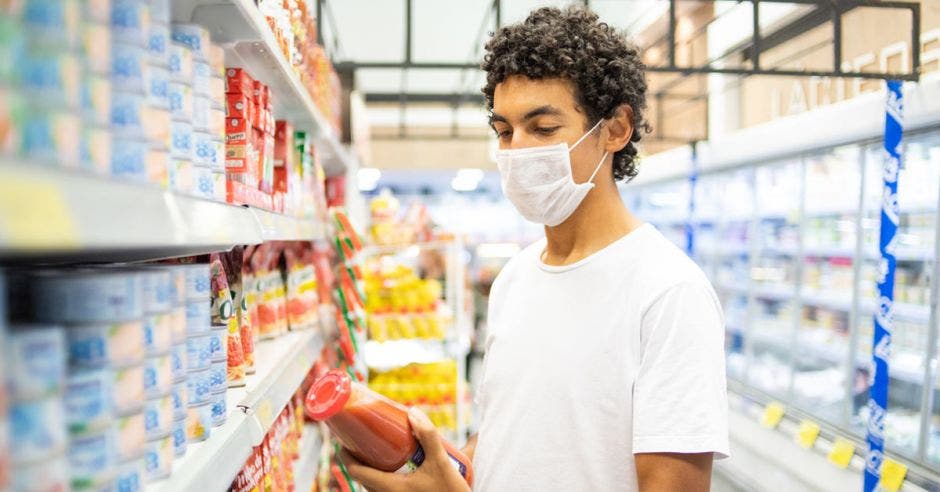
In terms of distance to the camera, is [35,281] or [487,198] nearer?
[35,281]

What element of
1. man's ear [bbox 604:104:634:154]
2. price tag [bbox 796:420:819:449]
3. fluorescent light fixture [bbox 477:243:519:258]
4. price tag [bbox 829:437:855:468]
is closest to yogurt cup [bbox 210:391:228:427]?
man's ear [bbox 604:104:634:154]

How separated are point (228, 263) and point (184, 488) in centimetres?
74

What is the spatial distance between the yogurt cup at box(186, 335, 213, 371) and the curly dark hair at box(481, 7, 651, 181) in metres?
0.86

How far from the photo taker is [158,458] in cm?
81

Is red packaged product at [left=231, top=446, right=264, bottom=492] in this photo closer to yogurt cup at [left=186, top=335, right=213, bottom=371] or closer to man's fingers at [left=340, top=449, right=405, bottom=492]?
man's fingers at [left=340, top=449, right=405, bottom=492]

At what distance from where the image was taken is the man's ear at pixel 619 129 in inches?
59.8

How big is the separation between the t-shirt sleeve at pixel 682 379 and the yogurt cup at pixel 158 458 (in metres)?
0.78

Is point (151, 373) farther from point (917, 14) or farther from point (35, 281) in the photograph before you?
point (917, 14)

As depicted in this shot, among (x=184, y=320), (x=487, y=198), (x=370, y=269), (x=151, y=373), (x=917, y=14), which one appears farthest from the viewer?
(x=487, y=198)

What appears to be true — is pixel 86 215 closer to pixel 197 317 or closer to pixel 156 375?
pixel 156 375

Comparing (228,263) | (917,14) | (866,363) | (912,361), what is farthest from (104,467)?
(866,363)

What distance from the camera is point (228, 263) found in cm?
149

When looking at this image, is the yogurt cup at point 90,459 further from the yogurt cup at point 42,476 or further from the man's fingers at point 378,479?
the man's fingers at point 378,479

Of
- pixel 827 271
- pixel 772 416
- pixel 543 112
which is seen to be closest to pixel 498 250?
→ pixel 827 271
